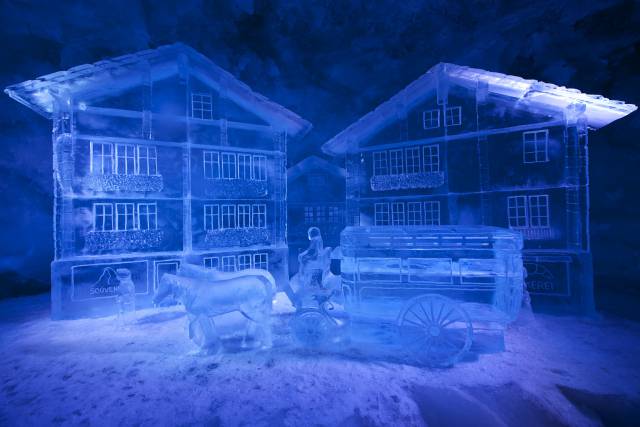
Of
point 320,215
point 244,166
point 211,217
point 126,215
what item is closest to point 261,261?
point 211,217

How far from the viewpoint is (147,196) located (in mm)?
12617

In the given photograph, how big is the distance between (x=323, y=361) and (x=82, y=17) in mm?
23357

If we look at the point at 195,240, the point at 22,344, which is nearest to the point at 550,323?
the point at 195,240

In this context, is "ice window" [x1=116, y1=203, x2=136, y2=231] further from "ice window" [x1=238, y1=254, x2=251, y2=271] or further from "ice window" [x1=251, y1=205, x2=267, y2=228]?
"ice window" [x1=251, y1=205, x2=267, y2=228]

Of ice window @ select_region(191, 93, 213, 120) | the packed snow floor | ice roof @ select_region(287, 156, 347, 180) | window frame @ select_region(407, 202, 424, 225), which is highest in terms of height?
ice window @ select_region(191, 93, 213, 120)

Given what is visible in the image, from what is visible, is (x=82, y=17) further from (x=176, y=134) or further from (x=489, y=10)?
(x=489, y=10)

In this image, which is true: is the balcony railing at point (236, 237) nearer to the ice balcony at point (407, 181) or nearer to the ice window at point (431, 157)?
the ice balcony at point (407, 181)

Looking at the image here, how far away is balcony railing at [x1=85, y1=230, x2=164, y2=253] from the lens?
11727 mm

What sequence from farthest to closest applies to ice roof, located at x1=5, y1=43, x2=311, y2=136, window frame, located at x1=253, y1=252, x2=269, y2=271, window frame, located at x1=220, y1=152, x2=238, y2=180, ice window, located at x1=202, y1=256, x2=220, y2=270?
window frame, located at x1=253, y1=252, x2=269, y2=271, window frame, located at x1=220, y1=152, x2=238, y2=180, ice window, located at x1=202, y1=256, x2=220, y2=270, ice roof, located at x1=5, y1=43, x2=311, y2=136

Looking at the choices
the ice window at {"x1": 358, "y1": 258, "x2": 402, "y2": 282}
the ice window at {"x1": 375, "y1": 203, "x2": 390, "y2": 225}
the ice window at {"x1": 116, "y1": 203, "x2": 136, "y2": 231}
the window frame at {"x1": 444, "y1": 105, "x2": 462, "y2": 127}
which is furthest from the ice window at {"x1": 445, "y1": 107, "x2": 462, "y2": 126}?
the ice window at {"x1": 116, "y1": 203, "x2": 136, "y2": 231}

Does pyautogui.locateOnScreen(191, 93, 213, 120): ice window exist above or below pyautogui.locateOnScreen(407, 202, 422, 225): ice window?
above

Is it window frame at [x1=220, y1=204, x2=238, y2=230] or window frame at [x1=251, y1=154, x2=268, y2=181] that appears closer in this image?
window frame at [x1=220, y1=204, x2=238, y2=230]

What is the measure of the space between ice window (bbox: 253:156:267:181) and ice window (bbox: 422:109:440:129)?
839cm

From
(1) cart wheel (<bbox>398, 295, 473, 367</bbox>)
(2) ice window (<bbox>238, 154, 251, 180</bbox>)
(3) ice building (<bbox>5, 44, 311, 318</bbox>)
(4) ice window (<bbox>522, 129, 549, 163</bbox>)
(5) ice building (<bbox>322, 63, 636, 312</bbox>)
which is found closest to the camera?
(1) cart wheel (<bbox>398, 295, 473, 367</bbox>)
